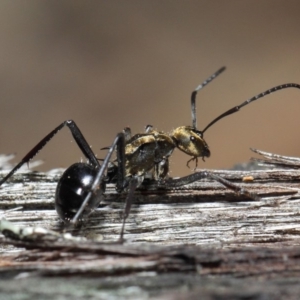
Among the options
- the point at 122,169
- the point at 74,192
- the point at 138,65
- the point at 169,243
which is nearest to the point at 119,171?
the point at 122,169

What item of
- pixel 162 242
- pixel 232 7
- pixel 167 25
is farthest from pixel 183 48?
pixel 162 242

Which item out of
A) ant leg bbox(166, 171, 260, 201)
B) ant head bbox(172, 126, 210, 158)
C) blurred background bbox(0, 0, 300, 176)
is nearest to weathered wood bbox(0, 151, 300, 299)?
ant leg bbox(166, 171, 260, 201)

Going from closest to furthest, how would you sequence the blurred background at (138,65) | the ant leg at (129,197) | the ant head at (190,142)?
the ant leg at (129,197) → the ant head at (190,142) → the blurred background at (138,65)

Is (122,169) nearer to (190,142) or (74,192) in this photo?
(74,192)

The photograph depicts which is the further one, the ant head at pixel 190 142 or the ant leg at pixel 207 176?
the ant head at pixel 190 142

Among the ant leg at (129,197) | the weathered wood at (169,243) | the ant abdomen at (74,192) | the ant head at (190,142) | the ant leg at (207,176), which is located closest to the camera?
the weathered wood at (169,243)

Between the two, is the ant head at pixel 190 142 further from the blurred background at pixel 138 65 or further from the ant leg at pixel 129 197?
the blurred background at pixel 138 65

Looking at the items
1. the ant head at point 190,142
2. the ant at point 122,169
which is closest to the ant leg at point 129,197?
the ant at point 122,169
